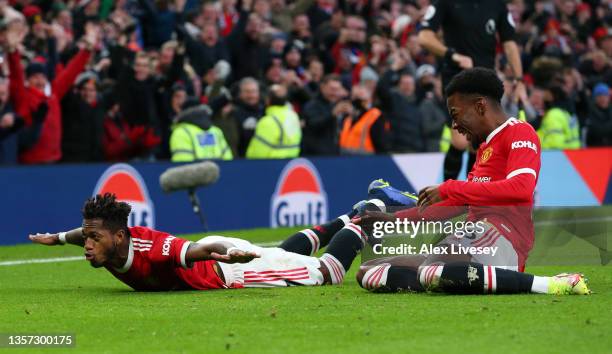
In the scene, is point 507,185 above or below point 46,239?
above

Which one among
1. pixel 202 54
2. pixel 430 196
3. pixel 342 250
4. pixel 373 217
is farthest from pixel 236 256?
pixel 202 54

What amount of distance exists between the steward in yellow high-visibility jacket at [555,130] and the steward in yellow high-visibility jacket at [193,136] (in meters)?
6.66

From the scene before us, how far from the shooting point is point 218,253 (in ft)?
27.6

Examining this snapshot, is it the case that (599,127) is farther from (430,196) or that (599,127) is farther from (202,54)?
(430,196)

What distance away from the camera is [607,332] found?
6.91m

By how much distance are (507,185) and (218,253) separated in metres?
1.89

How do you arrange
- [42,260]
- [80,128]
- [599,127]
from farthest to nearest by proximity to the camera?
1. [599,127]
2. [80,128]
3. [42,260]

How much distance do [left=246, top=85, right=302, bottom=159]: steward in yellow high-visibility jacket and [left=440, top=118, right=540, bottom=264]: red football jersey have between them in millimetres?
9289

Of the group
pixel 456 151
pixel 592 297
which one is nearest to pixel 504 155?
pixel 592 297

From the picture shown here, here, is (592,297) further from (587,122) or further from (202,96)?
(587,122)

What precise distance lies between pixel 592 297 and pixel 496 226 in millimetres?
763

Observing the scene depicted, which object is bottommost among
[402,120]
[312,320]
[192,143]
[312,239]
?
[312,320]

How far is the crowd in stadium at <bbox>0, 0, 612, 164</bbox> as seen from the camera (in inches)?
646

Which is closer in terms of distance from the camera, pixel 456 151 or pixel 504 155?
pixel 504 155
